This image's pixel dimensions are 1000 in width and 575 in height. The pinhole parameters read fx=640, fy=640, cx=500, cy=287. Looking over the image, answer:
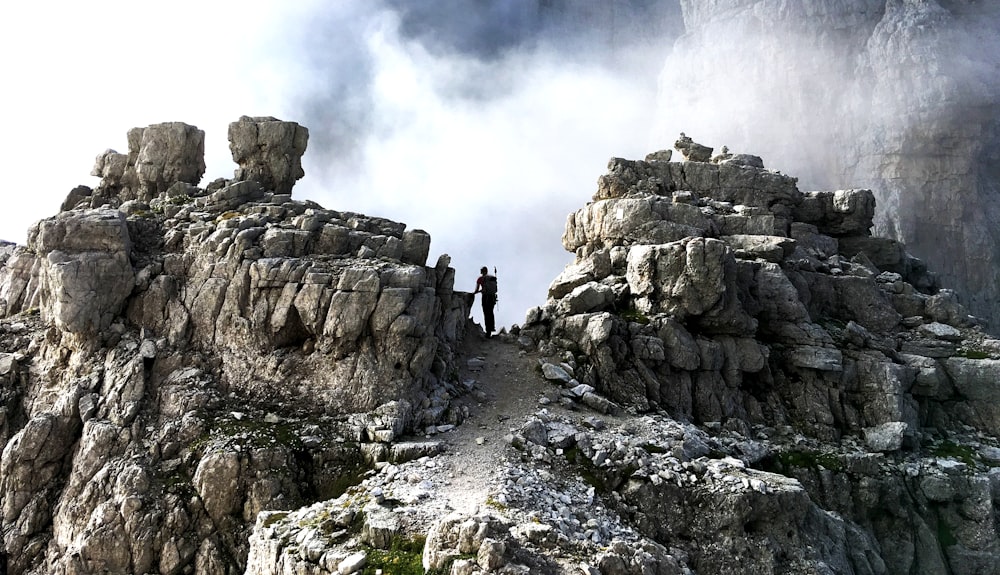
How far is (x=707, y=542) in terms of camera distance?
2150cm

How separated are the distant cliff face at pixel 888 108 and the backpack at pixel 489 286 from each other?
56435mm

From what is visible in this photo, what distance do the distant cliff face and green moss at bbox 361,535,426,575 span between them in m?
73.1

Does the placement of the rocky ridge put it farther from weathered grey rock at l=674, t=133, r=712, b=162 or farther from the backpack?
the backpack

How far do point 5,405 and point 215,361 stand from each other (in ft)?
28.4

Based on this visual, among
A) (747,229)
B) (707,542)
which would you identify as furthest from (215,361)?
(747,229)

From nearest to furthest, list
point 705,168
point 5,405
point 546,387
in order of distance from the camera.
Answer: point 5,405 → point 546,387 → point 705,168

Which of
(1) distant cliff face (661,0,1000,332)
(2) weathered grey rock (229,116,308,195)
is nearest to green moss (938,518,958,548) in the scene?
(2) weathered grey rock (229,116,308,195)

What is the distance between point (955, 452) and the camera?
34094mm

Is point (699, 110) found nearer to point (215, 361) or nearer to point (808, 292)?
point (808, 292)

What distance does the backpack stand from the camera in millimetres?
37000

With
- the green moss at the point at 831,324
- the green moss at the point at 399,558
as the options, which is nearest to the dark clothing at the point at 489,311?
the green moss at the point at 831,324

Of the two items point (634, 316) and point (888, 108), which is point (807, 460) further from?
point (888, 108)

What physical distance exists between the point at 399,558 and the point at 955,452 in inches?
1269

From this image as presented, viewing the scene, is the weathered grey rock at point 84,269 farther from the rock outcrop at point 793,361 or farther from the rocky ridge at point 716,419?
the rock outcrop at point 793,361
